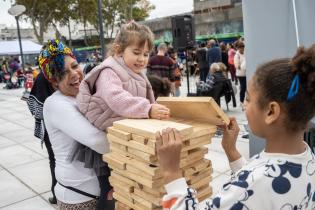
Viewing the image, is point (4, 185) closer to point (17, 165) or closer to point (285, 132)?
point (17, 165)

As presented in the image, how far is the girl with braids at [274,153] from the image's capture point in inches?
44.8

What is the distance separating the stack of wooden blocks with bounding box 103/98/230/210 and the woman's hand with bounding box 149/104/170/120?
5 cm

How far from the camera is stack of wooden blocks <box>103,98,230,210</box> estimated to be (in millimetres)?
1353

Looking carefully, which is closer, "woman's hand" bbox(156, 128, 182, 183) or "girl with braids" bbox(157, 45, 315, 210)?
"girl with braids" bbox(157, 45, 315, 210)

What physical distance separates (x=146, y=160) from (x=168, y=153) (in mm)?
128

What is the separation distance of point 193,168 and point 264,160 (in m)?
0.40

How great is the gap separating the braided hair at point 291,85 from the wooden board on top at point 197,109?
236mm

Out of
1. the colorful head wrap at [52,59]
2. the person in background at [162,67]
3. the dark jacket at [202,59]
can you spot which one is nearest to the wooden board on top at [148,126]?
the colorful head wrap at [52,59]

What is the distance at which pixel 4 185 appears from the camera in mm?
5016

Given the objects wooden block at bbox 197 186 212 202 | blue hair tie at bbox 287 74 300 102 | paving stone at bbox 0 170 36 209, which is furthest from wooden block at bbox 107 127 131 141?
paving stone at bbox 0 170 36 209

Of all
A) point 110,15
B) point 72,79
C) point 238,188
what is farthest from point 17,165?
point 110,15

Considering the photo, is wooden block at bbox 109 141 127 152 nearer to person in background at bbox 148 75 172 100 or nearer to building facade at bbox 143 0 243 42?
person in background at bbox 148 75 172 100

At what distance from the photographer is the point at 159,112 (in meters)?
1.58

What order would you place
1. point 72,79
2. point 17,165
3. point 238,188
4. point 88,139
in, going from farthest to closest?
1. point 17,165
2. point 72,79
3. point 88,139
4. point 238,188
